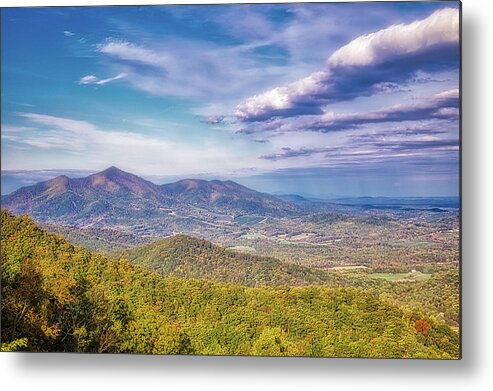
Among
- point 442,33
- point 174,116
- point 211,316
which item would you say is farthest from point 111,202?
point 442,33

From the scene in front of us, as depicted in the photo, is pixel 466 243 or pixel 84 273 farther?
pixel 84 273

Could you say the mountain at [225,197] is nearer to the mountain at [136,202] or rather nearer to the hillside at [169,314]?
the mountain at [136,202]

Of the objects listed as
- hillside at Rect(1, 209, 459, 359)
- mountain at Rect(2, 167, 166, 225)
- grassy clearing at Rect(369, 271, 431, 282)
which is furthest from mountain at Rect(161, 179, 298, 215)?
grassy clearing at Rect(369, 271, 431, 282)

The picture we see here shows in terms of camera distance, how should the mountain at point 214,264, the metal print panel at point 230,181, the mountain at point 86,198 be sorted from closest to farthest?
1. the metal print panel at point 230,181
2. the mountain at point 214,264
3. the mountain at point 86,198

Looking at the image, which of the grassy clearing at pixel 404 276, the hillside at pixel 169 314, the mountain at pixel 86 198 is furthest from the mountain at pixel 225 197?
the grassy clearing at pixel 404 276

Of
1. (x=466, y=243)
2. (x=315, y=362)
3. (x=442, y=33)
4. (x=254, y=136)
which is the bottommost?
(x=315, y=362)

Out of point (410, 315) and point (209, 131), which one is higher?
point (209, 131)

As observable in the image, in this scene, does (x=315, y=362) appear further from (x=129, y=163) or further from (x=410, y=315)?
(x=129, y=163)

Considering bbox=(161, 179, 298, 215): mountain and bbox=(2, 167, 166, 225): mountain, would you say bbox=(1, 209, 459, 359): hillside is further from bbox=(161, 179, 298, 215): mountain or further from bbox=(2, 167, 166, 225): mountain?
bbox=(161, 179, 298, 215): mountain
